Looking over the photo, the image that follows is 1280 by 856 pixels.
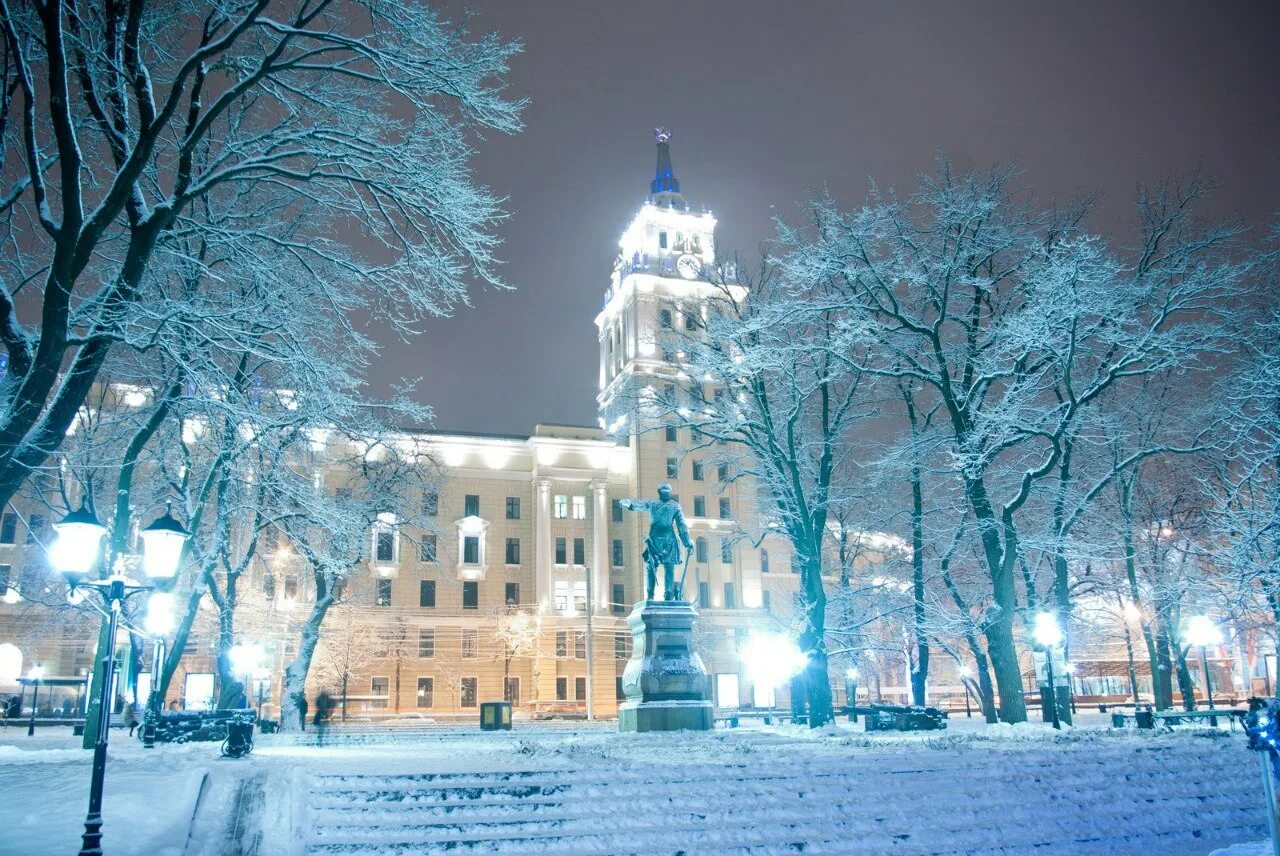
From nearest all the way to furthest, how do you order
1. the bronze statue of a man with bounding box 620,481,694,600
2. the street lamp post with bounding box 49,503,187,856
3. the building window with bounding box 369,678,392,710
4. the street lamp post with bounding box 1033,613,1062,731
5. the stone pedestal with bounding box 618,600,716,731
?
1. the street lamp post with bounding box 49,503,187,856
2. the stone pedestal with bounding box 618,600,716,731
3. the bronze statue of a man with bounding box 620,481,694,600
4. the street lamp post with bounding box 1033,613,1062,731
5. the building window with bounding box 369,678,392,710

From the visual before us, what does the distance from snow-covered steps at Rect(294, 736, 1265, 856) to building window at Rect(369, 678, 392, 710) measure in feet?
149

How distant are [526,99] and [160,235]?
515cm

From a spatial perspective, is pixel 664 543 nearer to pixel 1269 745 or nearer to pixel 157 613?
pixel 157 613

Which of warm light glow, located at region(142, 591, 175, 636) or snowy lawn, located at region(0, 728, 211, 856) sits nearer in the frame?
snowy lawn, located at region(0, 728, 211, 856)

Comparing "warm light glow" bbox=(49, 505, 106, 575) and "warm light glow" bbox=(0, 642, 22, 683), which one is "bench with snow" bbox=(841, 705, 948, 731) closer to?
"warm light glow" bbox=(49, 505, 106, 575)

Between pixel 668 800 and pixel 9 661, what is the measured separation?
52393mm

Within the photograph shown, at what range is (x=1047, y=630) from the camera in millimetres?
22984

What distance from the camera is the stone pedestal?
19.8m

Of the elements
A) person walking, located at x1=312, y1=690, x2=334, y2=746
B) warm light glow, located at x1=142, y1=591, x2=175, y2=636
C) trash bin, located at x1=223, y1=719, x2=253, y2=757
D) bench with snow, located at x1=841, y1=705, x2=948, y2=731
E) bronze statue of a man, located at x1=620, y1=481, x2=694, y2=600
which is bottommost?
person walking, located at x1=312, y1=690, x2=334, y2=746

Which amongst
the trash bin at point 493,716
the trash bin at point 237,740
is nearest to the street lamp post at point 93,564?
the trash bin at point 237,740

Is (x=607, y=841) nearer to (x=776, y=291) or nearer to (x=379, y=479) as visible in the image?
(x=776, y=291)

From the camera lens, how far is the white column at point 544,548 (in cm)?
6144

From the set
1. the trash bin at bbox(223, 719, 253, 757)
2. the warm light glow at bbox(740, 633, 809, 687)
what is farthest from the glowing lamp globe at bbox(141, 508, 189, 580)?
the warm light glow at bbox(740, 633, 809, 687)

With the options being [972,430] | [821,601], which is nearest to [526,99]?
[972,430]
